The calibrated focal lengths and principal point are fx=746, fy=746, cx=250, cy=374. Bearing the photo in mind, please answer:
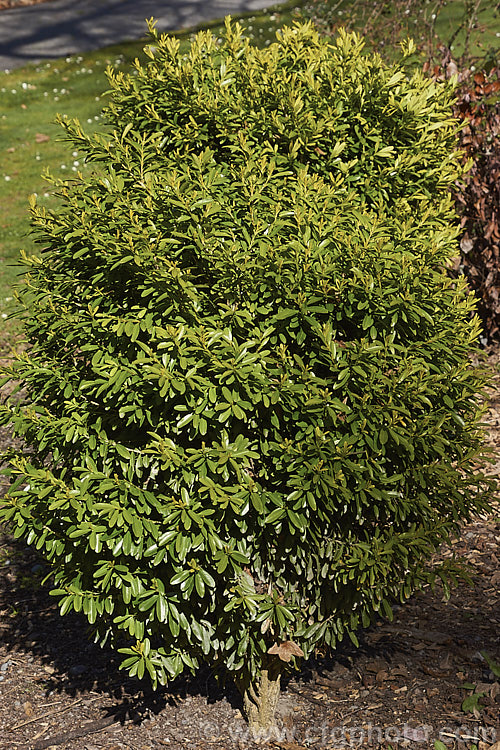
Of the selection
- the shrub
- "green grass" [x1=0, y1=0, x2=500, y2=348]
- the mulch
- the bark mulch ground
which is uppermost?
the mulch

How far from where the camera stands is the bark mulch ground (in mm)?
3100

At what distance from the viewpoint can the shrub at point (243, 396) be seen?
2451 mm

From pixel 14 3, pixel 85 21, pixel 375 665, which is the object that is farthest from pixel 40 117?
pixel 375 665

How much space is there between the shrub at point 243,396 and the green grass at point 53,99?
5.03 m

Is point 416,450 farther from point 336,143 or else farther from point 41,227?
point 41,227

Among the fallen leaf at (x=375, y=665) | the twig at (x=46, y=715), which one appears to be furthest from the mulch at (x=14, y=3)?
the fallen leaf at (x=375, y=665)

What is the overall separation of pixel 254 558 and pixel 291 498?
42cm

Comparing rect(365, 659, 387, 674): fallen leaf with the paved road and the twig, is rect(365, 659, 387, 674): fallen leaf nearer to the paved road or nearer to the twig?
the twig

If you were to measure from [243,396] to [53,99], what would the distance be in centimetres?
1328

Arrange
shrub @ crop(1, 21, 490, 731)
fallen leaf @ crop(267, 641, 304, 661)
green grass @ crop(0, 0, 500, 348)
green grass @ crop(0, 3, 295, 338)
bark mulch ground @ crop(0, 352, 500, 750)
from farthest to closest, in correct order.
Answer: green grass @ crop(0, 3, 295, 338) → green grass @ crop(0, 0, 500, 348) → bark mulch ground @ crop(0, 352, 500, 750) → fallen leaf @ crop(267, 641, 304, 661) → shrub @ crop(1, 21, 490, 731)

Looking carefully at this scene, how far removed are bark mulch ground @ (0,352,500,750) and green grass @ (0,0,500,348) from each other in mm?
4604

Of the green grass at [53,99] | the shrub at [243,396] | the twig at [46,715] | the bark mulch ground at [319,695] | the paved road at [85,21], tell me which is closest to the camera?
the shrub at [243,396]

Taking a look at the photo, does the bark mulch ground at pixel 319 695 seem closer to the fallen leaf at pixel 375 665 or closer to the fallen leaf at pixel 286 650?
the fallen leaf at pixel 375 665

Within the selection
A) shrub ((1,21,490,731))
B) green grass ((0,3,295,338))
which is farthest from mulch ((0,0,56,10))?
shrub ((1,21,490,731))
